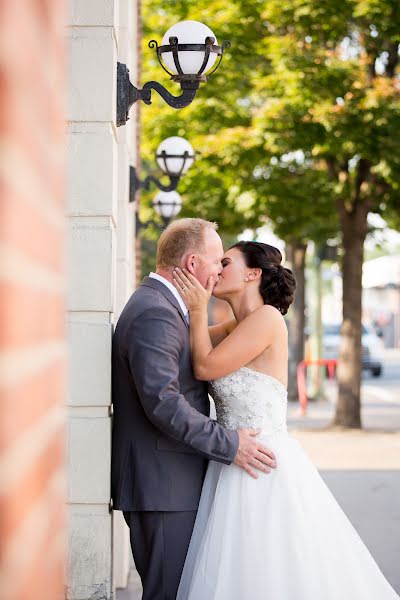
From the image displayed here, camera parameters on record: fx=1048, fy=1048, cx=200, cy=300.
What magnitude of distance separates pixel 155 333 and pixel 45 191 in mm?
2851

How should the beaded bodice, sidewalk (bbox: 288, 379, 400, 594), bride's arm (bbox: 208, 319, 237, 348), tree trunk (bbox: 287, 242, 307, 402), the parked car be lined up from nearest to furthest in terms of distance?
the beaded bodice < bride's arm (bbox: 208, 319, 237, 348) < sidewalk (bbox: 288, 379, 400, 594) < tree trunk (bbox: 287, 242, 307, 402) < the parked car

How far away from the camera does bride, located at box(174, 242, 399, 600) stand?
4.42 meters

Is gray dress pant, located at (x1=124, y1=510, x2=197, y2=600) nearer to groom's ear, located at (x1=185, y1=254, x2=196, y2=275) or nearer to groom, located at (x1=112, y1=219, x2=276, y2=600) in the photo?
groom, located at (x1=112, y1=219, x2=276, y2=600)

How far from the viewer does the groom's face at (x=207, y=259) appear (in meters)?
4.30

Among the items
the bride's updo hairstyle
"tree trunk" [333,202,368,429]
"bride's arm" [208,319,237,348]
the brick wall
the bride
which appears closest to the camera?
the brick wall

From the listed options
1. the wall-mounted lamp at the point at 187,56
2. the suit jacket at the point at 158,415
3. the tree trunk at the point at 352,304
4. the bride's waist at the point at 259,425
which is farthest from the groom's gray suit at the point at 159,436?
the tree trunk at the point at 352,304

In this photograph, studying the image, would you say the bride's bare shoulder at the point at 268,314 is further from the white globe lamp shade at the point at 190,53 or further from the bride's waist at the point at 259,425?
the white globe lamp shade at the point at 190,53

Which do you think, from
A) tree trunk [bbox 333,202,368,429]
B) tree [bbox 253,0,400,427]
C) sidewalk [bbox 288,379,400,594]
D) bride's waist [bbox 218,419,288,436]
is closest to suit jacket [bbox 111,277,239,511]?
bride's waist [bbox 218,419,288,436]

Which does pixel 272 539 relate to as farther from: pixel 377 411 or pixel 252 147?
pixel 377 411

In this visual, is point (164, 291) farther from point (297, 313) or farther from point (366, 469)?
point (297, 313)

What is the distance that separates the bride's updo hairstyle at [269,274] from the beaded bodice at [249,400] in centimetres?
36

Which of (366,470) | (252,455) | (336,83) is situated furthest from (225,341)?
(336,83)

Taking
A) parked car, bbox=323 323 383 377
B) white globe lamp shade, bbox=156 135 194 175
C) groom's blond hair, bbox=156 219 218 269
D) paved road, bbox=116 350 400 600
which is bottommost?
paved road, bbox=116 350 400 600

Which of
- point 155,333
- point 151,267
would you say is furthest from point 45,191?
point 151,267
